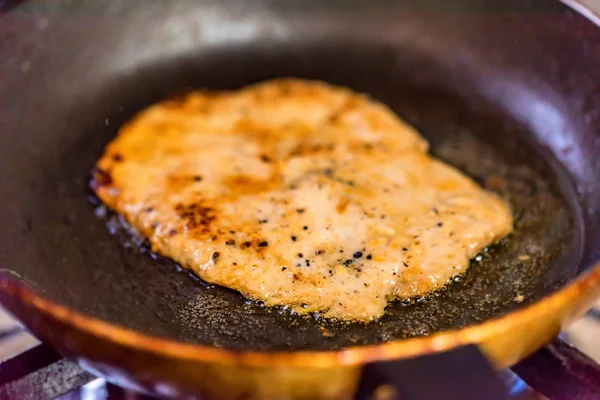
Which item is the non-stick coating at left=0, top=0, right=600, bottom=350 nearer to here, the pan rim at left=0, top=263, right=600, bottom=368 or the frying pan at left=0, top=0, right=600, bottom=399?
the frying pan at left=0, top=0, right=600, bottom=399

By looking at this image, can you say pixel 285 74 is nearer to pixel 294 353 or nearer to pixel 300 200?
pixel 300 200

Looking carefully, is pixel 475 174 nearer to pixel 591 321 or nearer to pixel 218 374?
pixel 591 321

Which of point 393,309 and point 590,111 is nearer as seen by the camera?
point 393,309

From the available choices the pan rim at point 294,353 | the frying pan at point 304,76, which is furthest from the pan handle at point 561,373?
the pan rim at point 294,353

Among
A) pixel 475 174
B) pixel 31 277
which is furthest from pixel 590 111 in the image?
pixel 31 277

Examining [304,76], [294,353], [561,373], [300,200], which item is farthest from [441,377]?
[304,76]

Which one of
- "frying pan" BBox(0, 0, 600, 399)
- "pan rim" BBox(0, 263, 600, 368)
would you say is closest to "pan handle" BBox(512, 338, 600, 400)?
"frying pan" BBox(0, 0, 600, 399)
